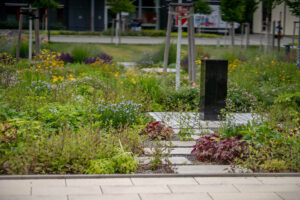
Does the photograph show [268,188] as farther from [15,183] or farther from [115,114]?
[115,114]

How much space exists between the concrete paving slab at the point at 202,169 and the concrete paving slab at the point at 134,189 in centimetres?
68

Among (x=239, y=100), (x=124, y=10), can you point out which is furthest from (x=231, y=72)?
(x=124, y=10)

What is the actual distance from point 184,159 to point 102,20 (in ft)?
131

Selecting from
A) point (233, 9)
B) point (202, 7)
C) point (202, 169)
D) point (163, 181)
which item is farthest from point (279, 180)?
point (202, 7)

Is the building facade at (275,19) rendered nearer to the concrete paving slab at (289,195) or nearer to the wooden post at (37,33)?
the wooden post at (37,33)

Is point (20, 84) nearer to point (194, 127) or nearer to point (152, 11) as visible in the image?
point (194, 127)

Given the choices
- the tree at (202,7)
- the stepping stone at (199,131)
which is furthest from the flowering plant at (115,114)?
the tree at (202,7)

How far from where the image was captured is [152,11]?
44.7m

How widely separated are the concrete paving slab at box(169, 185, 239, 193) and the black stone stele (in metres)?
3.52

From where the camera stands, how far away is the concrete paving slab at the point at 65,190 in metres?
4.40

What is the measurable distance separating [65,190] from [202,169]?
5.77 ft

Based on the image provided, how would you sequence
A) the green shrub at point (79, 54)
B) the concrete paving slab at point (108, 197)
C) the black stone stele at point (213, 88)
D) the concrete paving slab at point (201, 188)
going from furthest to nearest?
the green shrub at point (79, 54) < the black stone stele at point (213, 88) < the concrete paving slab at point (201, 188) < the concrete paving slab at point (108, 197)

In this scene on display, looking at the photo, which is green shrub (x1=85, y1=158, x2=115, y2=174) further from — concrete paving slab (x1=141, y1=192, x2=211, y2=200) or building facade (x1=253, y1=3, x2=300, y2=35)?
building facade (x1=253, y1=3, x2=300, y2=35)

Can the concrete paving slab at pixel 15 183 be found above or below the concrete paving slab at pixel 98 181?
above
